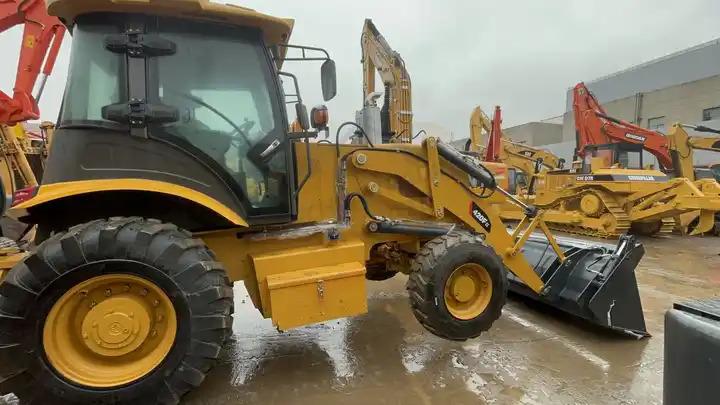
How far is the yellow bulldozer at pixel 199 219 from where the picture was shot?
237 cm

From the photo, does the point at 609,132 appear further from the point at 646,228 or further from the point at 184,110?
the point at 184,110

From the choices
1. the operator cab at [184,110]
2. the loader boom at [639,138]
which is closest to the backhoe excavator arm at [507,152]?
the loader boom at [639,138]

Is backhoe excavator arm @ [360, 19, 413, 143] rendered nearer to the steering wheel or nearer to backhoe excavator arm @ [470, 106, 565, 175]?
the steering wheel

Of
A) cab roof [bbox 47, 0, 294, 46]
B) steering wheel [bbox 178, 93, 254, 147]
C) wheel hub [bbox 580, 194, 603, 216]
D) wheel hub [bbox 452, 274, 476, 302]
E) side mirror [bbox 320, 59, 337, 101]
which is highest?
cab roof [bbox 47, 0, 294, 46]

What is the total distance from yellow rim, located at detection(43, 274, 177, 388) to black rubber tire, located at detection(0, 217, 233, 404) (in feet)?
0.15

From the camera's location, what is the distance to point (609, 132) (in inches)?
460

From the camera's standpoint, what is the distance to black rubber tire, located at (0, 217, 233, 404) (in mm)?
2252

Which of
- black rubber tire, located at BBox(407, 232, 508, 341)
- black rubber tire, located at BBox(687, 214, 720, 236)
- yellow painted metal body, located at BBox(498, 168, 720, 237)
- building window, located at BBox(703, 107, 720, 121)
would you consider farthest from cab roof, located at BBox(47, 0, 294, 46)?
building window, located at BBox(703, 107, 720, 121)

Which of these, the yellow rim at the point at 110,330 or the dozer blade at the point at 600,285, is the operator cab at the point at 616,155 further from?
the yellow rim at the point at 110,330

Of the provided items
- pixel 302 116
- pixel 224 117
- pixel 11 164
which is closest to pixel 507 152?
pixel 302 116

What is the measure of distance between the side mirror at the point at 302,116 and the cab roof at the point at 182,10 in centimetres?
53

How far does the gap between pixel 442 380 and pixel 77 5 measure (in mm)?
3272

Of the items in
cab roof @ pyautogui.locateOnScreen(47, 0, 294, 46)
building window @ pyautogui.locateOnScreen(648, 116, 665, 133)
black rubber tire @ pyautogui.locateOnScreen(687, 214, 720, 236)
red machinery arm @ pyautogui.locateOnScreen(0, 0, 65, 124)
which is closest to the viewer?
cab roof @ pyautogui.locateOnScreen(47, 0, 294, 46)

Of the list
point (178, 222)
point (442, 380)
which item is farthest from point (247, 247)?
point (442, 380)
